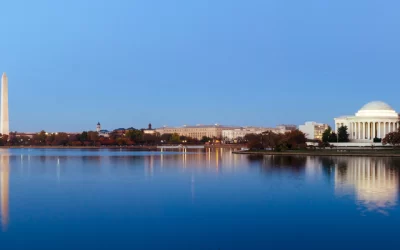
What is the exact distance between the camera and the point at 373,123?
212 ft

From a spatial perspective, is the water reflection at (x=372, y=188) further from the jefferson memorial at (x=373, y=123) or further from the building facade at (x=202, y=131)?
the building facade at (x=202, y=131)

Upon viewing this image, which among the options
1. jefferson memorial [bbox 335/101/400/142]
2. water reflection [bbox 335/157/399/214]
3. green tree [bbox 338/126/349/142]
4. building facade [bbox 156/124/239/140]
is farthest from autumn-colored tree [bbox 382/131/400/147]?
building facade [bbox 156/124/239/140]

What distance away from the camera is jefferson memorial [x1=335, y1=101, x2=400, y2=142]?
64.6 m

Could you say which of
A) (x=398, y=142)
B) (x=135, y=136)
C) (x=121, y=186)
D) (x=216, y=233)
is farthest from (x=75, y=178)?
(x=135, y=136)

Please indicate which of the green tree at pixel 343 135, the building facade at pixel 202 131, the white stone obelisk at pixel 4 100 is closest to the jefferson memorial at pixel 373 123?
the green tree at pixel 343 135

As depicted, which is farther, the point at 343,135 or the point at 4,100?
the point at 4,100

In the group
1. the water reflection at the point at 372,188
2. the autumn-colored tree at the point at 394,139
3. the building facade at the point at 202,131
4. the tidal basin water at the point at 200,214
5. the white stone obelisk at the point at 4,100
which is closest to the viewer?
the tidal basin water at the point at 200,214

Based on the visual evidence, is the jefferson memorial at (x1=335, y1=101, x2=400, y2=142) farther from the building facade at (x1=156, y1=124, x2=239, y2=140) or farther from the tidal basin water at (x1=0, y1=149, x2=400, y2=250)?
the building facade at (x1=156, y1=124, x2=239, y2=140)

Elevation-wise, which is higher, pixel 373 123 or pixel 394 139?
pixel 373 123

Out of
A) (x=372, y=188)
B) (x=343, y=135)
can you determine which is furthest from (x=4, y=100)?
(x=372, y=188)

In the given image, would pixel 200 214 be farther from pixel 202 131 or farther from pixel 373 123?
pixel 202 131

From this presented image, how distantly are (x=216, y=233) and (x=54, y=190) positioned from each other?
→ 895cm

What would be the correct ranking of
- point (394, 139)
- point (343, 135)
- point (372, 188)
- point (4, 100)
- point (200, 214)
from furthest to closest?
point (4, 100) < point (343, 135) < point (394, 139) < point (372, 188) < point (200, 214)

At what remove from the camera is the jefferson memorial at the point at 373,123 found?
64625mm
